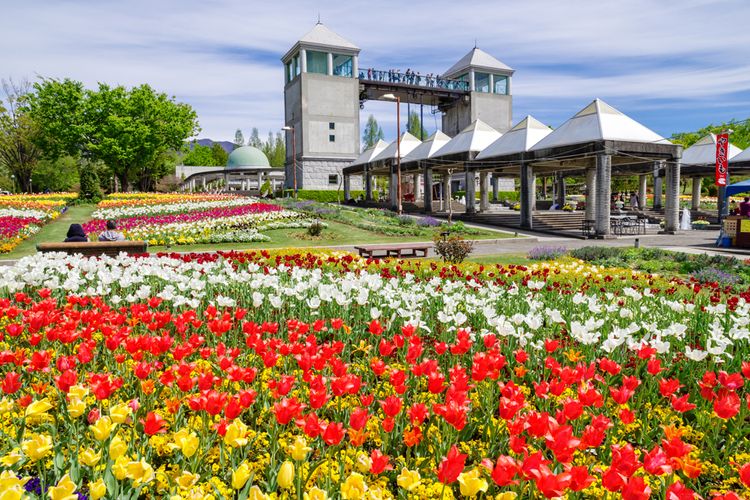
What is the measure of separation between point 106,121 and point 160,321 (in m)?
52.6

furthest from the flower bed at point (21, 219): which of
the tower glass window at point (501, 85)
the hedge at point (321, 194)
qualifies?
the tower glass window at point (501, 85)

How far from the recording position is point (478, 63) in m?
62.1

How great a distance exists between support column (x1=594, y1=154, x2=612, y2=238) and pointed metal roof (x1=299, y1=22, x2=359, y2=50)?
36.7 meters

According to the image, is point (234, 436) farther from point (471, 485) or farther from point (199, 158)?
point (199, 158)

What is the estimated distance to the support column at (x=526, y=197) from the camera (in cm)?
2830

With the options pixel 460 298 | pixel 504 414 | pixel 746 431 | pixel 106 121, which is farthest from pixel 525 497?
pixel 106 121

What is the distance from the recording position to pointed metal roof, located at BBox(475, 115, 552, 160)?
28.3m

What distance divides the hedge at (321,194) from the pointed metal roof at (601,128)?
27.7m

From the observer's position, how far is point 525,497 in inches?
112

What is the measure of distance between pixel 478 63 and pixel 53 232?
52192 mm

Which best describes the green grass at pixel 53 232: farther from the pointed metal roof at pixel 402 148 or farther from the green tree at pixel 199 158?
the green tree at pixel 199 158

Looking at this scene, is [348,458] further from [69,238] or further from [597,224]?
[597,224]

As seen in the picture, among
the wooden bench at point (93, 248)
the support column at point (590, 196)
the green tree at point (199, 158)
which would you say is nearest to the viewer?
the wooden bench at point (93, 248)

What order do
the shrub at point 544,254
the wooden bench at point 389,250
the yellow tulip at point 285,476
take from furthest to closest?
the wooden bench at point 389,250 → the shrub at point 544,254 → the yellow tulip at point 285,476
